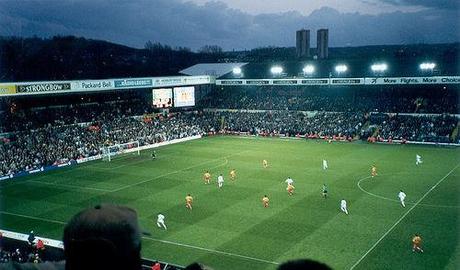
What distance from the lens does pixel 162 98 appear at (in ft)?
203

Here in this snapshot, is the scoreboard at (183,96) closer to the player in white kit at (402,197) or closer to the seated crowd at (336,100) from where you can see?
the seated crowd at (336,100)

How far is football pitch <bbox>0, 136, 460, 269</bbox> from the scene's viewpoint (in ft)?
71.1

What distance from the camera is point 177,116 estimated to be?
69875 mm

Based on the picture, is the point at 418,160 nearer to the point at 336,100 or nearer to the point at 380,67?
the point at 380,67

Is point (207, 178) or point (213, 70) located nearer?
point (207, 178)

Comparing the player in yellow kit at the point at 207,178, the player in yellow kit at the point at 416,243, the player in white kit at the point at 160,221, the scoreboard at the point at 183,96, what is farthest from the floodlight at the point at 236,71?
the player in yellow kit at the point at 416,243

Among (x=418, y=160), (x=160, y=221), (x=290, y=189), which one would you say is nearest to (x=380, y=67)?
(x=418, y=160)

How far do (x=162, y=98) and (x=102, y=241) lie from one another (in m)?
60.8

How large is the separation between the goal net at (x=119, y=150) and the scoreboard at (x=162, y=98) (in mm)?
8531

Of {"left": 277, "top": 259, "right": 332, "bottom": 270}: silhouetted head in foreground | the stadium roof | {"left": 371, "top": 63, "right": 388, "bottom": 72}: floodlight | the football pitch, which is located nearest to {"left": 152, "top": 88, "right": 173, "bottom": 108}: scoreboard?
the football pitch

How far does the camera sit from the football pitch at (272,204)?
71.1 ft

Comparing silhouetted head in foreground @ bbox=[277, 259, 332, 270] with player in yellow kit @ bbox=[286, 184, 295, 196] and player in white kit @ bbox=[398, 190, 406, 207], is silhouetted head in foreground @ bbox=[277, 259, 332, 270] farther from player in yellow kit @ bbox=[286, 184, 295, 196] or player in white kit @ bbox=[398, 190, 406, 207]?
player in yellow kit @ bbox=[286, 184, 295, 196]

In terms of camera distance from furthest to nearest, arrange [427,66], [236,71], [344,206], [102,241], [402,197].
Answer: [236,71] < [427,66] < [402,197] < [344,206] < [102,241]

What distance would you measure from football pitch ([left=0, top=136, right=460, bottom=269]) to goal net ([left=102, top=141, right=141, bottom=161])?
149 centimetres
